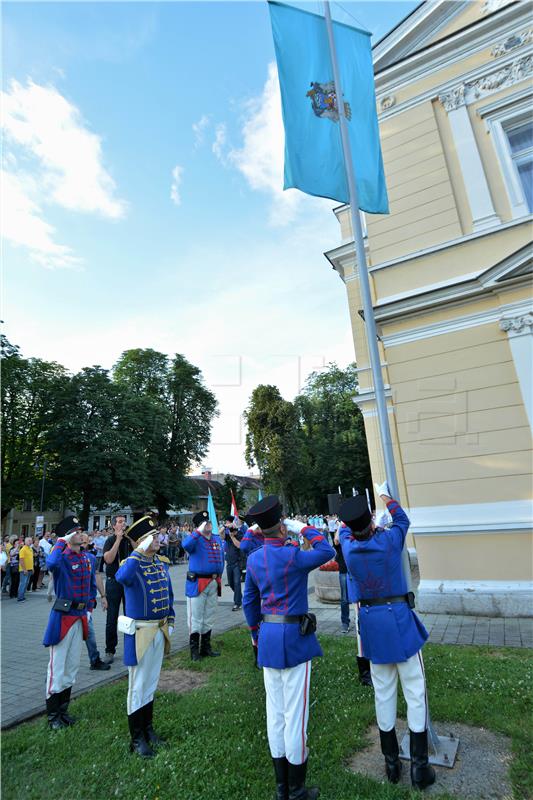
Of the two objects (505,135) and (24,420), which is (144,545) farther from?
(24,420)

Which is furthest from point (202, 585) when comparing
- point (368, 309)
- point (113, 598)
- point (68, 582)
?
point (368, 309)

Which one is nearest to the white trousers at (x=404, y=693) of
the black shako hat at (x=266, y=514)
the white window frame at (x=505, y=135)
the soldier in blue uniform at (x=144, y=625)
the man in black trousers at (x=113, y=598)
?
the black shako hat at (x=266, y=514)

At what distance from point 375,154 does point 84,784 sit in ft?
26.4

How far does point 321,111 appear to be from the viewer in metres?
6.12

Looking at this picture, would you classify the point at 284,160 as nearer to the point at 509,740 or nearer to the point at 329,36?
the point at 329,36

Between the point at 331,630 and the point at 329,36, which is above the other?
the point at 329,36

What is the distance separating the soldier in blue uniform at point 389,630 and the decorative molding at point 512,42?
1101cm

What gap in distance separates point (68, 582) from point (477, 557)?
717 cm

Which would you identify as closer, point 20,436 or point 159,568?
point 159,568

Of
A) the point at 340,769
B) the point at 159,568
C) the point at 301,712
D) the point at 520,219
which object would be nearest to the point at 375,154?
the point at 520,219

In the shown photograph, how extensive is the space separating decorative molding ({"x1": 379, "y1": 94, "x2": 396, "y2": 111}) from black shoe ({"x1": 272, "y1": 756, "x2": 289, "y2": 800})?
1279cm

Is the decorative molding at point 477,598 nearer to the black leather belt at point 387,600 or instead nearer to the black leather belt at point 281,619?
the black leather belt at point 387,600

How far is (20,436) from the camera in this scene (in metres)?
32.7

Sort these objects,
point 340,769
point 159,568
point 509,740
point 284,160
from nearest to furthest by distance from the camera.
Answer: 1. point 340,769
2. point 509,740
3. point 159,568
4. point 284,160
